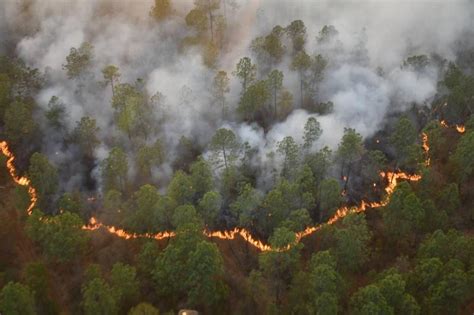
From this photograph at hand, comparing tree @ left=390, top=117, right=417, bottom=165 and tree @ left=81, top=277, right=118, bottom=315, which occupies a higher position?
tree @ left=390, top=117, right=417, bottom=165

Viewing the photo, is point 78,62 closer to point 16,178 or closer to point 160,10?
point 160,10

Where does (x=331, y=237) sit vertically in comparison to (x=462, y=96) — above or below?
below

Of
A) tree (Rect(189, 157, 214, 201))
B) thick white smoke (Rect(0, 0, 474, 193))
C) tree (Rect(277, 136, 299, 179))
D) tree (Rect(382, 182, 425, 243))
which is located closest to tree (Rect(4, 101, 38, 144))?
thick white smoke (Rect(0, 0, 474, 193))

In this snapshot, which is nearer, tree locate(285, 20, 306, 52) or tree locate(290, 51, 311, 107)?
tree locate(290, 51, 311, 107)

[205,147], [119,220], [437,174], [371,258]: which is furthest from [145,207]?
[437,174]

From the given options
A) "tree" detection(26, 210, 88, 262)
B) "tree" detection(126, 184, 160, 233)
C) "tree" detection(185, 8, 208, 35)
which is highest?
"tree" detection(185, 8, 208, 35)

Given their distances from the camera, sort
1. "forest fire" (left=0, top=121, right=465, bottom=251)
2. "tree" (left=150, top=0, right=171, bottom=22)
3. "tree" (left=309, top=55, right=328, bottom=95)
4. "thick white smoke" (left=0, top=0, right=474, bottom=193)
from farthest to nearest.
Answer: "tree" (left=150, top=0, right=171, bottom=22), "tree" (left=309, top=55, right=328, bottom=95), "thick white smoke" (left=0, top=0, right=474, bottom=193), "forest fire" (left=0, top=121, right=465, bottom=251)

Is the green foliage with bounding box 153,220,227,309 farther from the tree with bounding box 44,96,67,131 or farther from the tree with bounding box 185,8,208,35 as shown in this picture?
the tree with bounding box 185,8,208,35

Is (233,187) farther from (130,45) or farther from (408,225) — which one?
(130,45)
